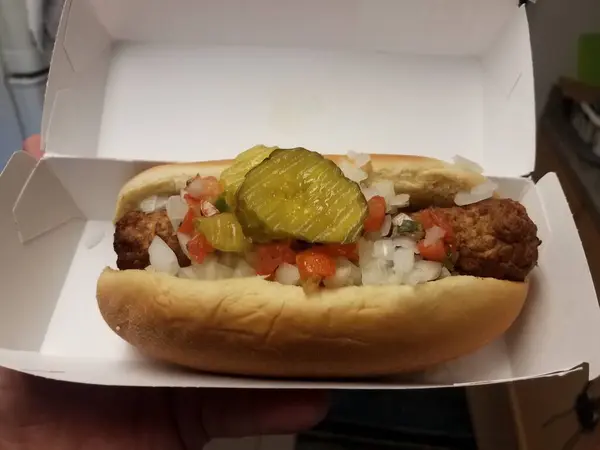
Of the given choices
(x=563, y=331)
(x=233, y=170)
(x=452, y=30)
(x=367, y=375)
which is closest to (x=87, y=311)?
(x=233, y=170)

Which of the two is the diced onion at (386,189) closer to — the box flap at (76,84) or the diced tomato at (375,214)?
the diced tomato at (375,214)

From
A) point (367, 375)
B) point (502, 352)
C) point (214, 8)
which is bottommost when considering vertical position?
point (502, 352)

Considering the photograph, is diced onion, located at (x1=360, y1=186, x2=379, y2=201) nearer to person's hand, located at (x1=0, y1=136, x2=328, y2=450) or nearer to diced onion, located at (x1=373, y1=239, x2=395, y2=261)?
diced onion, located at (x1=373, y1=239, x2=395, y2=261)

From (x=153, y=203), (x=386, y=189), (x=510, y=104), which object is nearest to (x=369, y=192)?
(x=386, y=189)

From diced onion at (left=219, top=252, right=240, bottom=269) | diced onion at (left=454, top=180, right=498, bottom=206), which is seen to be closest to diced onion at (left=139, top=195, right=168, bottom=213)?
diced onion at (left=219, top=252, right=240, bottom=269)

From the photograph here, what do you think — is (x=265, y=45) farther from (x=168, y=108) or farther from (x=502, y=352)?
(x=502, y=352)

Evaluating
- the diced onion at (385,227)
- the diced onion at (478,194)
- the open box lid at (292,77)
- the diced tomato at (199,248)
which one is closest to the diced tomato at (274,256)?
the diced tomato at (199,248)
